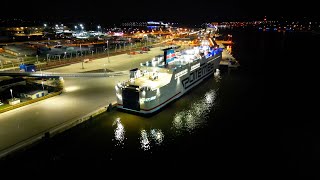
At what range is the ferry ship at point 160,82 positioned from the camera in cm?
3200

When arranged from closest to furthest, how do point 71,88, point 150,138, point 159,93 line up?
point 150,138 < point 159,93 < point 71,88

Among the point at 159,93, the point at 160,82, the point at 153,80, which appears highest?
the point at 153,80

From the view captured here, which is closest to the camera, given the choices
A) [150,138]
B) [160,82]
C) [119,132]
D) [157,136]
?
[150,138]

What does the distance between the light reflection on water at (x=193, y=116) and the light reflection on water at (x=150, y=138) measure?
232 cm

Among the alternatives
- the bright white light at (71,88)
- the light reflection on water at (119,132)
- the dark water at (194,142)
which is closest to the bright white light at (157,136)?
the dark water at (194,142)

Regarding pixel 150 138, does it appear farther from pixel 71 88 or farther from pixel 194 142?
pixel 71 88

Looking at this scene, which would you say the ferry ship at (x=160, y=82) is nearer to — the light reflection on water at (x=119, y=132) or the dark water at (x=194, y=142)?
the dark water at (x=194, y=142)

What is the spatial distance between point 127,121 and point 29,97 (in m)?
16.2

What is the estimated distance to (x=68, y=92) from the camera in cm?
3916

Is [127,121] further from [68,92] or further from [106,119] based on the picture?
[68,92]

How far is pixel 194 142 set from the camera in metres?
26.6

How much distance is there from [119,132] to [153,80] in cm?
1283

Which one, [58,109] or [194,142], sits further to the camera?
[58,109]

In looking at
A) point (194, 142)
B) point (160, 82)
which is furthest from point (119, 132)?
point (160, 82)
